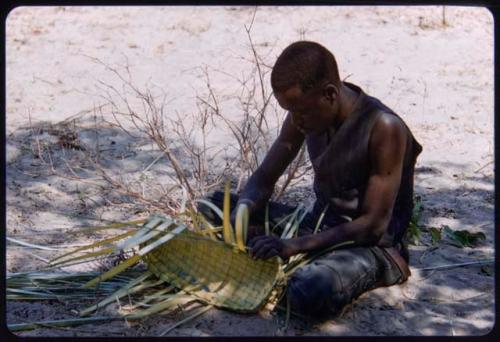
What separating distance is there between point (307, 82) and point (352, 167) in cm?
41

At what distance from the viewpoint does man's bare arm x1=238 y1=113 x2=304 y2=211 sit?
3694mm

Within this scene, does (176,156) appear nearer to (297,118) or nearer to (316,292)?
(297,118)

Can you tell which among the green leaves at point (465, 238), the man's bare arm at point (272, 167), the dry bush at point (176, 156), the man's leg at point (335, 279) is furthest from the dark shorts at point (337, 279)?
the dry bush at point (176, 156)

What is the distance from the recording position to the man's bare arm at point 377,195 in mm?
3291

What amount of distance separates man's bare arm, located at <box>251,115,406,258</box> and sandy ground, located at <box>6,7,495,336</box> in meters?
0.27

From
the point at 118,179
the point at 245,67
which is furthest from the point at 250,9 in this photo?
the point at 118,179

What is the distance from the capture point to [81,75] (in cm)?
645

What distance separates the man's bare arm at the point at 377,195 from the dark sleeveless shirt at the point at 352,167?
62 millimetres

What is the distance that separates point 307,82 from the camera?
3.23 m

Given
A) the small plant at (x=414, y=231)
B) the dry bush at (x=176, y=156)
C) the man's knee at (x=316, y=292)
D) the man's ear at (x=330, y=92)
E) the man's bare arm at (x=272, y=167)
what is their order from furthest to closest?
the dry bush at (x=176, y=156), the small plant at (x=414, y=231), the man's bare arm at (x=272, y=167), the man's ear at (x=330, y=92), the man's knee at (x=316, y=292)

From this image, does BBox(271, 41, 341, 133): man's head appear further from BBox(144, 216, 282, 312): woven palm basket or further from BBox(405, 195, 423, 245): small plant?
BBox(405, 195, 423, 245): small plant

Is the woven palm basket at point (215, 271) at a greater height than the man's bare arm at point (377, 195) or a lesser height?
lesser

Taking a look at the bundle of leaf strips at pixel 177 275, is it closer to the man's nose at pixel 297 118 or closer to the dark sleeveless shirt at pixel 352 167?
the dark sleeveless shirt at pixel 352 167

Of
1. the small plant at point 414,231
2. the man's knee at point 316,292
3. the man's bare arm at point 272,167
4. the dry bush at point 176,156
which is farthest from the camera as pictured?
the dry bush at point 176,156
